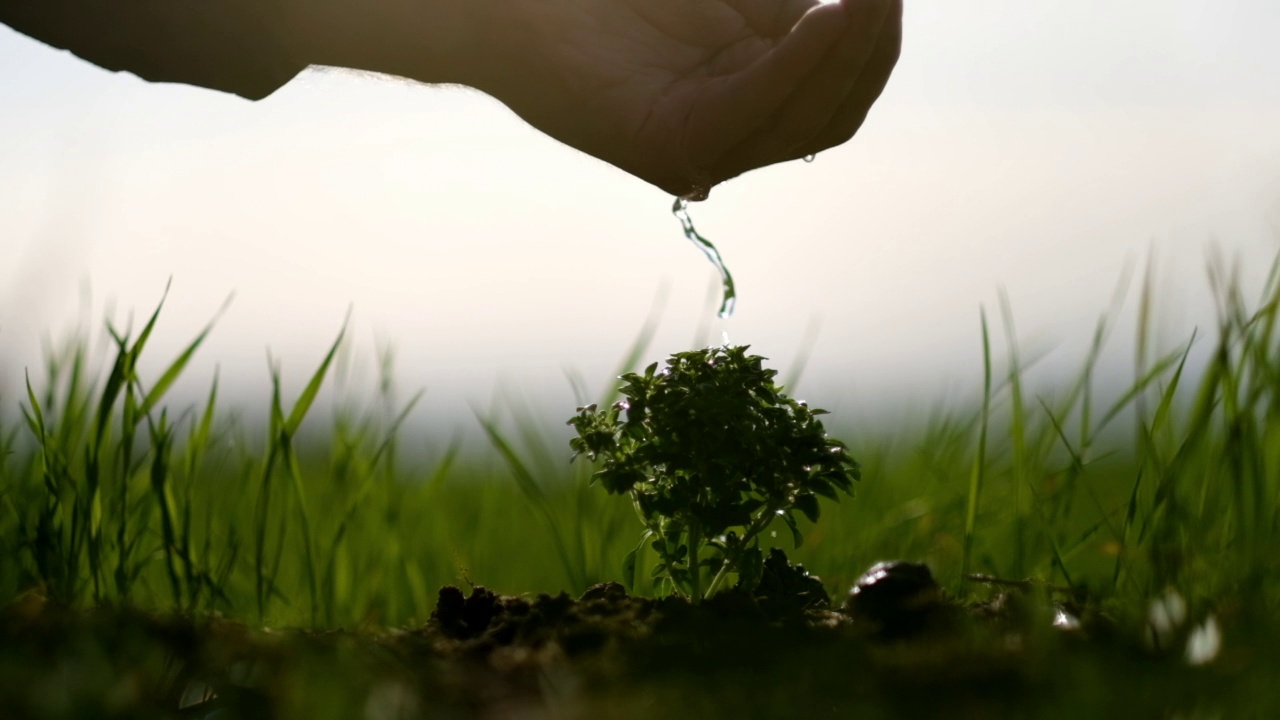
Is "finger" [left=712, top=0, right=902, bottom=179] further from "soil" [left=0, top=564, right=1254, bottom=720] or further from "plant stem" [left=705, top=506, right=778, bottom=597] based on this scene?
"soil" [left=0, top=564, right=1254, bottom=720]

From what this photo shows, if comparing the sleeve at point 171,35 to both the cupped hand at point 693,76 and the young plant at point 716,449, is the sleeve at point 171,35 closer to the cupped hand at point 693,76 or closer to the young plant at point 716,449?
the cupped hand at point 693,76

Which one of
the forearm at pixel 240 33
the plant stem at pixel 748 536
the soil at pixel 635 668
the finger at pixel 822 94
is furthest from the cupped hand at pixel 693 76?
the soil at pixel 635 668

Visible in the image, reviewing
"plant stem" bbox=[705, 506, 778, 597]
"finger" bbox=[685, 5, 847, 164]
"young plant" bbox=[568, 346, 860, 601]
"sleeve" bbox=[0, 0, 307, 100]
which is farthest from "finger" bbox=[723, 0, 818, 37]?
"plant stem" bbox=[705, 506, 778, 597]

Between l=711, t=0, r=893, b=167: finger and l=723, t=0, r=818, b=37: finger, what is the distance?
0.33 meters

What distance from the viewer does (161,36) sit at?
2.81m

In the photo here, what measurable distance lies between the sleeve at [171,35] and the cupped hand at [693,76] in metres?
0.58

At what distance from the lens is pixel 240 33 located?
2828mm

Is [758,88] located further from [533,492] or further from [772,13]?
[533,492]

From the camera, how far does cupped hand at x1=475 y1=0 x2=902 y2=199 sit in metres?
2.33

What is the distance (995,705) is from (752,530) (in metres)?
0.88

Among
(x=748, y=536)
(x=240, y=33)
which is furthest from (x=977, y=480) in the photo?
(x=240, y=33)

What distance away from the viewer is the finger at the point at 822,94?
2.27 meters

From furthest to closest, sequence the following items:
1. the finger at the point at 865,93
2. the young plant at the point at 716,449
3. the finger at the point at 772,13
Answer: the finger at the point at 772,13, the finger at the point at 865,93, the young plant at the point at 716,449

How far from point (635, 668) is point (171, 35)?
223 centimetres
